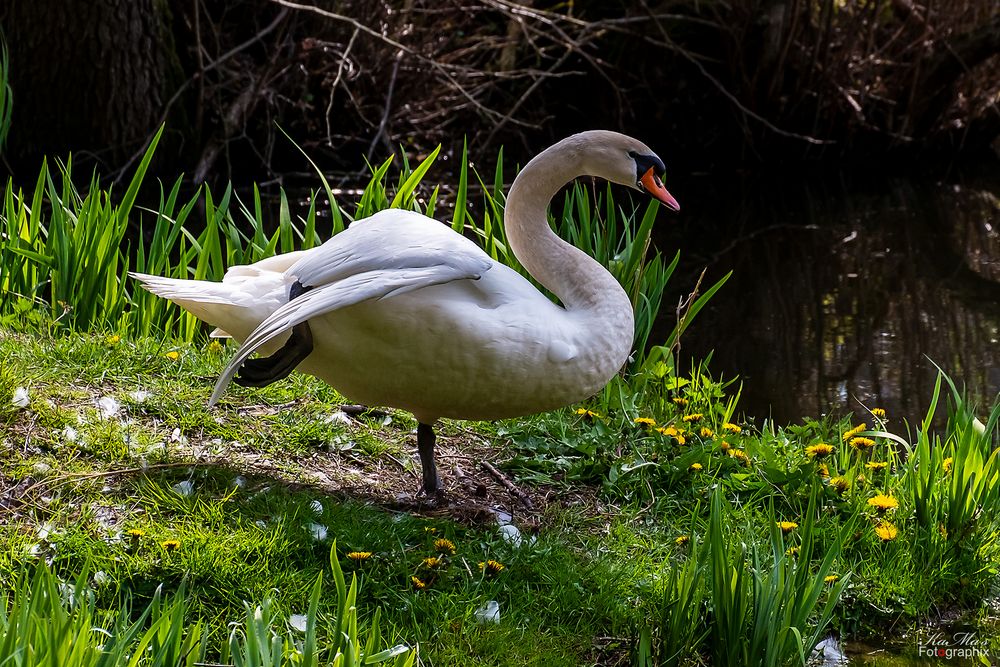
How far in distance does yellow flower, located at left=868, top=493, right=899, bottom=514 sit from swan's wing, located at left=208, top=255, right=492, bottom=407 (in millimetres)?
1269

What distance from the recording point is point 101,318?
404 centimetres

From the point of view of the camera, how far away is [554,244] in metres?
3.23

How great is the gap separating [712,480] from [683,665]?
80 centimetres

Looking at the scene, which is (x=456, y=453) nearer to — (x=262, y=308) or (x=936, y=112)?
(x=262, y=308)

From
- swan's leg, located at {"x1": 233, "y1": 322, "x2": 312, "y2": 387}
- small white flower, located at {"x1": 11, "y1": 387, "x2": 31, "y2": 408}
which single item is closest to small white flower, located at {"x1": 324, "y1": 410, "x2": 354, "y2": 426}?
swan's leg, located at {"x1": 233, "y1": 322, "x2": 312, "y2": 387}

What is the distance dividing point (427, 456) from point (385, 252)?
0.63 meters

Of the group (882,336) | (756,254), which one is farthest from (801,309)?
(756,254)

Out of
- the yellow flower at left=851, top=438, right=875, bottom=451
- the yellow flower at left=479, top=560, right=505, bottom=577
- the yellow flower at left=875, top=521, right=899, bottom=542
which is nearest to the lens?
the yellow flower at left=479, top=560, right=505, bottom=577

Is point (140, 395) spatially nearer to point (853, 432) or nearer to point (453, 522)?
point (453, 522)

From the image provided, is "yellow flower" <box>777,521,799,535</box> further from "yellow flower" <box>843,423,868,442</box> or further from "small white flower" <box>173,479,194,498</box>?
"small white flower" <box>173,479,194,498</box>

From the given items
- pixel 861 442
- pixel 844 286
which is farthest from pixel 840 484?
pixel 844 286

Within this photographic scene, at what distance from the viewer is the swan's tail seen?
2.98 m

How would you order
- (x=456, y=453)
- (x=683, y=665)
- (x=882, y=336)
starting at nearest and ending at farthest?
(x=683, y=665) → (x=456, y=453) → (x=882, y=336)

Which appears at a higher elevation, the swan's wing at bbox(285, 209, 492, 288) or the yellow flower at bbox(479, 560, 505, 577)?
the swan's wing at bbox(285, 209, 492, 288)
